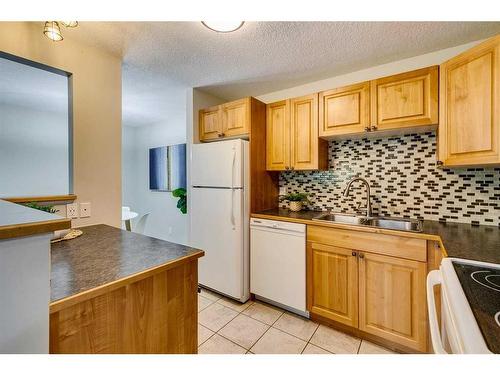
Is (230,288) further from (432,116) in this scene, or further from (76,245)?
(432,116)

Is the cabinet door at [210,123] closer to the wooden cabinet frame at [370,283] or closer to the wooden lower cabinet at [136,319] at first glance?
the wooden cabinet frame at [370,283]

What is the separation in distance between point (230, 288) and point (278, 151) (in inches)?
58.3

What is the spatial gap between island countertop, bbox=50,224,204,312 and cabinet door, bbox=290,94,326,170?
5.04 feet

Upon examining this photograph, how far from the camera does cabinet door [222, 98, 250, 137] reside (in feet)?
7.70

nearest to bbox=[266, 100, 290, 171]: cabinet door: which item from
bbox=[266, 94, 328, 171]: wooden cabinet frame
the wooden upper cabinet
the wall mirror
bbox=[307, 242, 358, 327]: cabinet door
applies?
bbox=[266, 94, 328, 171]: wooden cabinet frame

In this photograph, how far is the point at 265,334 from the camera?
1.82 m

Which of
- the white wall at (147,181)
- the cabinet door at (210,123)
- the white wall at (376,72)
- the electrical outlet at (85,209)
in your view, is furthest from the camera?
the white wall at (147,181)

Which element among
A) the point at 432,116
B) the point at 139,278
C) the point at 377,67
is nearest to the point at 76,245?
the point at 139,278

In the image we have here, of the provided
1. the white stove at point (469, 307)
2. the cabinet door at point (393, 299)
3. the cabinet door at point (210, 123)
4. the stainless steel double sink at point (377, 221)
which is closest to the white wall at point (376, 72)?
the cabinet door at point (210, 123)

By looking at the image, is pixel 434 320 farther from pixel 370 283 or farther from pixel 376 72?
pixel 376 72

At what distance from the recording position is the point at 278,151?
245cm

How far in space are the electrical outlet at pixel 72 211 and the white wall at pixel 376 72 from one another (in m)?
2.27

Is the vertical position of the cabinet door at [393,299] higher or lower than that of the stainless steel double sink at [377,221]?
lower

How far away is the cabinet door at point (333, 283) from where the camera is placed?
1780 mm
